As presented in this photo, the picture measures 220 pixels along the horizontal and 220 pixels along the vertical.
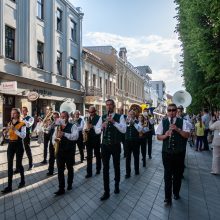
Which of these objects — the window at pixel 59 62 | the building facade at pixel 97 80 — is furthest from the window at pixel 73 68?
the window at pixel 59 62

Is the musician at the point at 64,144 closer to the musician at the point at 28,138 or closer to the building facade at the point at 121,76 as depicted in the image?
the musician at the point at 28,138

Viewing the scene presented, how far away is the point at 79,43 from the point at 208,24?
17863 millimetres

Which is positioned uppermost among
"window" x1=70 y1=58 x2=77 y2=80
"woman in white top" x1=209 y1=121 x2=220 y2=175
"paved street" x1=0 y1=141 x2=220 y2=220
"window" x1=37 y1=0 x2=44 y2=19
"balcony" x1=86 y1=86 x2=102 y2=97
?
"window" x1=37 y1=0 x2=44 y2=19

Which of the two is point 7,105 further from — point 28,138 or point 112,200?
point 112,200

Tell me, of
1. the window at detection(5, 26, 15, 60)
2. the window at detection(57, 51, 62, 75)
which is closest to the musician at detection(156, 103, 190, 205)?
the window at detection(5, 26, 15, 60)

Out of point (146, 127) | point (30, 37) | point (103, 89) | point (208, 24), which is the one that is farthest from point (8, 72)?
point (103, 89)

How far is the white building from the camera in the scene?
1763 centimetres

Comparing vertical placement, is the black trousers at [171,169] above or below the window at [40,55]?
below

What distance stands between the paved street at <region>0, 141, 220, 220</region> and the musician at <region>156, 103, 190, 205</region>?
1.56 feet

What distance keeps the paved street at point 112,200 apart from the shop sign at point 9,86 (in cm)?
703

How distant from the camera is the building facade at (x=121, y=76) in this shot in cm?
4000

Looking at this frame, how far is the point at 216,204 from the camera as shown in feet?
21.2

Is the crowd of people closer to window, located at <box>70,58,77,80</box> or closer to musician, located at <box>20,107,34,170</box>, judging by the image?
musician, located at <box>20,107,34,170</box>

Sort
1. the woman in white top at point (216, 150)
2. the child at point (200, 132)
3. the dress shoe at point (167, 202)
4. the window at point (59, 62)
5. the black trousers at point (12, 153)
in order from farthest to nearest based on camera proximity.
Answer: the window at point (59, 62) → the child at point (200, 132) → the woman in white top at point (216, 150) → the black trousers at point (12, 153) → the dress shoe at point (167, 202)
